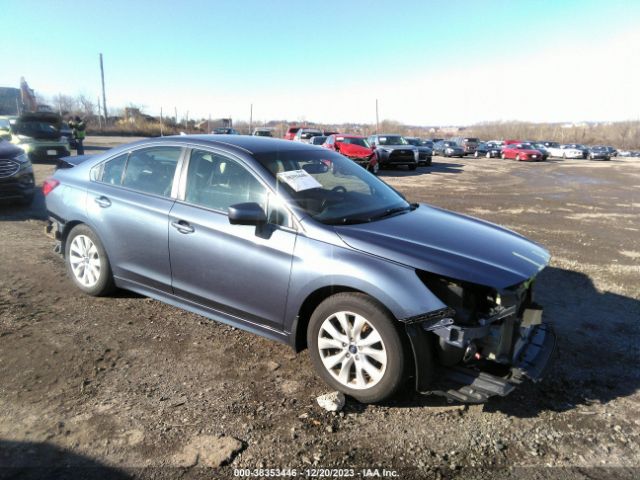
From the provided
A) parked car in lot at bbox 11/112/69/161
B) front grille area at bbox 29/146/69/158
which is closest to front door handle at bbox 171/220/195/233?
parked car in lot at bbox 11/112/69/161

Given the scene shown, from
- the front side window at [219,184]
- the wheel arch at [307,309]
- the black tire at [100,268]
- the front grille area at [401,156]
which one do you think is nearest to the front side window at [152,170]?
the front side window at [219,184]

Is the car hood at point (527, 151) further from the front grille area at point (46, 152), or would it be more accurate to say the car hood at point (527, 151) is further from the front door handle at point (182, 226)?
the front door handle at point (182, 226)

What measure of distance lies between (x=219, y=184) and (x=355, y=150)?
15596 mm

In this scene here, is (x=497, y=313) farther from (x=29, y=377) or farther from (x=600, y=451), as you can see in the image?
(x=29, y=377)

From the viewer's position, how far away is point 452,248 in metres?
3.08

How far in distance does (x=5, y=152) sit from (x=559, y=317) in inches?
359

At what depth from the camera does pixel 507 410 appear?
2996 mm

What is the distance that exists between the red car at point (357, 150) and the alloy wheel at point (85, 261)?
14.3m

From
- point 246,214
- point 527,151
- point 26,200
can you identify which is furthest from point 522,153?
point 246,214

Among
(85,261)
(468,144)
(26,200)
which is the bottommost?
(26,200)

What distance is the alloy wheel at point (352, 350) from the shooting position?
288 cm

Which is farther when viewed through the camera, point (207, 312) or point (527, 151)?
point (527, 151)

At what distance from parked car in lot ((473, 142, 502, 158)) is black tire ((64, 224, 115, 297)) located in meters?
39.5

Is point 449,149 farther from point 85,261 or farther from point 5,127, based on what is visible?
point 85,261
